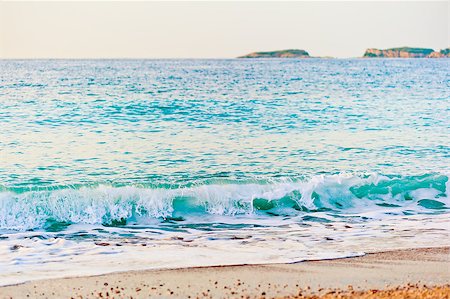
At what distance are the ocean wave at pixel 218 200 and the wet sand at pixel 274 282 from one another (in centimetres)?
408

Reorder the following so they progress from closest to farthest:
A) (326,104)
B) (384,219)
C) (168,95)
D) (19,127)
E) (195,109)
Result: 1. (384,219)
2. (19,127)
3. (195,109)
4. (326,104)
5. (168,95)

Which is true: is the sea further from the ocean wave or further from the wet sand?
the wet sand

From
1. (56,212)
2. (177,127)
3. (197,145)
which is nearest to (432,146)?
(197,145)

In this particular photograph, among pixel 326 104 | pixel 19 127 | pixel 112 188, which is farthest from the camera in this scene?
pixel 326 104

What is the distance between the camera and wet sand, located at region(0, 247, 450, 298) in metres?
7.22

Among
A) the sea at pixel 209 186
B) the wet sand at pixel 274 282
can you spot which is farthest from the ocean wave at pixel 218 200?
the wet sand at pixel 274 282

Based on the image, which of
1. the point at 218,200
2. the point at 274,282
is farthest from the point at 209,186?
the point at 274,282

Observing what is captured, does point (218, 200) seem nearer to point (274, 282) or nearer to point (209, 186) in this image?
point (209, 186)

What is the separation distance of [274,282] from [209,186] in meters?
6.30

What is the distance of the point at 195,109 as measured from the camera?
92.3 feet

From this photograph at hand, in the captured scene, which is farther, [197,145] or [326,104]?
[326,104]

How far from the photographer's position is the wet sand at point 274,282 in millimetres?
7223

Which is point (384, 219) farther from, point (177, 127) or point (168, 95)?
point (168, 95)

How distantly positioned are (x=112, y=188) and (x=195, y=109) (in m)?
14.8
